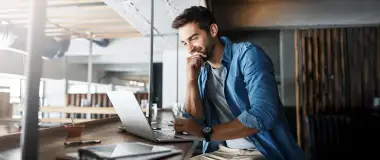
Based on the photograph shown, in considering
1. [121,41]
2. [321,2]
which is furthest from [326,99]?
[121,41]

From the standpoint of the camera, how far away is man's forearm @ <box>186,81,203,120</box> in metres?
1.81

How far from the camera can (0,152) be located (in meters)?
1.06

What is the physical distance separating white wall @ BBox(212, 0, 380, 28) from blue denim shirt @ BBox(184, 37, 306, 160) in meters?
2.74

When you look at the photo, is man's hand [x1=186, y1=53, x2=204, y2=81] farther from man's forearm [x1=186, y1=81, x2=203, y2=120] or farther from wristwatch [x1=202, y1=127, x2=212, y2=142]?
wristwatch [x1=202, y1=127, x2=212, y2=142]

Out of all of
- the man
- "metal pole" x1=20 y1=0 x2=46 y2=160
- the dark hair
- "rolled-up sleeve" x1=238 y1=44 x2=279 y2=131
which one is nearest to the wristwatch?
the man

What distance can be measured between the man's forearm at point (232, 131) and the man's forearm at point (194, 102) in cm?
50

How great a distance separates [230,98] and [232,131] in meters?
0.37

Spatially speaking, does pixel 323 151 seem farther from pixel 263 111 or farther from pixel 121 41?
pixel 121 41

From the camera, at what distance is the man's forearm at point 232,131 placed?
4.20ft

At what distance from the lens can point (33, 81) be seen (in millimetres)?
521

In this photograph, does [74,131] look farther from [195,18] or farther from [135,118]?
[195,18]

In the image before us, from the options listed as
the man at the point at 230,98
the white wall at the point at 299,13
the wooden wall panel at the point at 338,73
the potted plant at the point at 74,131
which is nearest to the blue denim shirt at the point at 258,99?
the man at the point at 230,98

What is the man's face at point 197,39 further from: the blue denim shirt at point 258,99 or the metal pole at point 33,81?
the metal pole at point 33,81

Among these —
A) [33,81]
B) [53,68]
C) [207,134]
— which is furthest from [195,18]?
[53,68]
